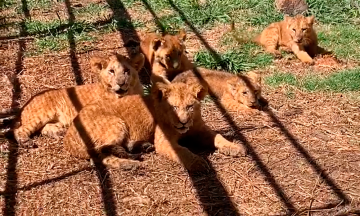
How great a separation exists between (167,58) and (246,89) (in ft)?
4.63

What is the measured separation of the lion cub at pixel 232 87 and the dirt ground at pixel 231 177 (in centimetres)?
22

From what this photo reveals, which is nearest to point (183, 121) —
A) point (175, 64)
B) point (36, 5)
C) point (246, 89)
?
point (246, 89)


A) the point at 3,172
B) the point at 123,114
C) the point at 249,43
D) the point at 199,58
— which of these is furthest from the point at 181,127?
the point at 249,43

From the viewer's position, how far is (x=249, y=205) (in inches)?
179

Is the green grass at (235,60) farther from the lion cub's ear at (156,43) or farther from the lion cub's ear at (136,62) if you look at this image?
the lion cub's ear at (136,62)

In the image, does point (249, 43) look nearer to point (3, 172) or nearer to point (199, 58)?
point (199, 58)

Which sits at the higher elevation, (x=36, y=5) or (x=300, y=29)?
(x=36, y=5)

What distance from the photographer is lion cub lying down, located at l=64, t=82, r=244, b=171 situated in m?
5.17

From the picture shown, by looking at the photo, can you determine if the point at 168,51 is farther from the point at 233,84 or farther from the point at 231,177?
the point at 231,177

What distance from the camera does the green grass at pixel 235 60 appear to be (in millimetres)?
8172

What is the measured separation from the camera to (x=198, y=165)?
5055mm

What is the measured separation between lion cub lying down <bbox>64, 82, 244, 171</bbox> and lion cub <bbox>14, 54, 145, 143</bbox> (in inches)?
16.7

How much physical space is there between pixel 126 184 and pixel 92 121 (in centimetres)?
74

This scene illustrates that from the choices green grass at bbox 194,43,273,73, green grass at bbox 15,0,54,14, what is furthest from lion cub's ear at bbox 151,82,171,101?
green grass at bbox 15,0,54,14
